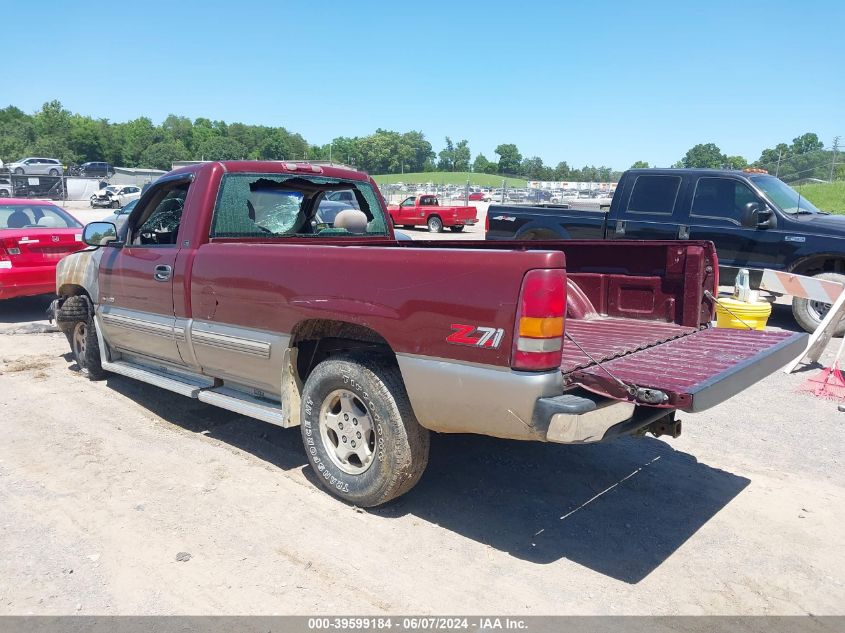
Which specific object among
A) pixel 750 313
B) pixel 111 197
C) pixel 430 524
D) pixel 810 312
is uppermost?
pixel 111 197

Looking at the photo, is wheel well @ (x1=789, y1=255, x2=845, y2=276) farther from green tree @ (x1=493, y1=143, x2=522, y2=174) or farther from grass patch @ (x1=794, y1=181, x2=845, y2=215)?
green tree @ (x1=493, y1=143, x2=522, y2=174)

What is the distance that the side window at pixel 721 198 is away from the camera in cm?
913

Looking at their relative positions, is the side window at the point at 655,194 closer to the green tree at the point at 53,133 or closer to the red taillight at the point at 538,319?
the red taillight at the point at 538,319

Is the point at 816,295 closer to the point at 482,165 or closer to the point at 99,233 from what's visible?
the point at 99,233

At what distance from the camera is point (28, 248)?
8.62 meters

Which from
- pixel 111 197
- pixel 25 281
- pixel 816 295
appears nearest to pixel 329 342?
pixel 816 295

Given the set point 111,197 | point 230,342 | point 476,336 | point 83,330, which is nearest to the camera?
point 476,336

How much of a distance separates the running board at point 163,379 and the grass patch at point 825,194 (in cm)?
3165

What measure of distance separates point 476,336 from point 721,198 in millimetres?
7489

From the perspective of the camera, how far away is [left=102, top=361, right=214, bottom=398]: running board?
4.73 m

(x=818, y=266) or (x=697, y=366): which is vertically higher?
(x=697, y=366)

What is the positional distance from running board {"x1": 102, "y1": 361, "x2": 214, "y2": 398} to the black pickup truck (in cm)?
684

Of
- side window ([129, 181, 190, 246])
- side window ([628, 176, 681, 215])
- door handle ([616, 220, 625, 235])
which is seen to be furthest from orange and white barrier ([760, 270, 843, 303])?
side window ([129, 181, 190, 246])

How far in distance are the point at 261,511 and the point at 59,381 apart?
147 inches
